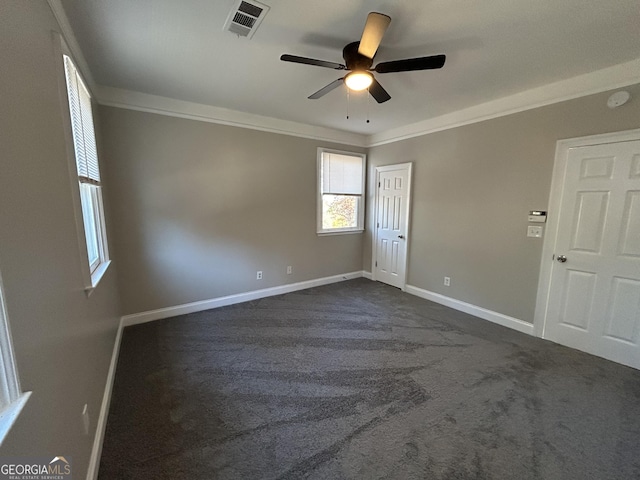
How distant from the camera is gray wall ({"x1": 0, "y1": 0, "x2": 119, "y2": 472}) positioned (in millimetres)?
837

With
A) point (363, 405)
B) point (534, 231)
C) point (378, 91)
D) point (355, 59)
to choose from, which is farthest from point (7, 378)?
point (534, 231)

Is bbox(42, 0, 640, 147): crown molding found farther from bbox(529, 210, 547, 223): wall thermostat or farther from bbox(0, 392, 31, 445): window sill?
bbox(0, 392, 31, 445): window sill

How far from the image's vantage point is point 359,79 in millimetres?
2141

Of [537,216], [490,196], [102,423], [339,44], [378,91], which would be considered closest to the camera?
[102,423]

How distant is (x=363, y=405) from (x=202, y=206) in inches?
115

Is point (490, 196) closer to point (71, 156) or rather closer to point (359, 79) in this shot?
point (359, 79)

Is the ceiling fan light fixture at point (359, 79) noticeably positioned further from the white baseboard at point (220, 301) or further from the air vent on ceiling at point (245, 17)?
the white baseboard at point (220, 301)

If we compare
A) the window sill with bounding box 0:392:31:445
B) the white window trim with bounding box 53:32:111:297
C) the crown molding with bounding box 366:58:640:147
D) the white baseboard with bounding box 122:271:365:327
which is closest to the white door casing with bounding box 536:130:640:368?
the crown molding with bounding box 366:58:640:147

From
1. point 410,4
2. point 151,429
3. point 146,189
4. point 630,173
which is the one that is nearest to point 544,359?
point 630,173

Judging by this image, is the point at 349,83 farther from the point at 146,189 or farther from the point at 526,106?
the point at 146,189

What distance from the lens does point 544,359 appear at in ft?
8.37

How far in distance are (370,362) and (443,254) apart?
83.7 inches

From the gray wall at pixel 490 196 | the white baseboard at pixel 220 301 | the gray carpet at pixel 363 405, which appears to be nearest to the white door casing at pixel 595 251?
the gray wall at pixel 490 196

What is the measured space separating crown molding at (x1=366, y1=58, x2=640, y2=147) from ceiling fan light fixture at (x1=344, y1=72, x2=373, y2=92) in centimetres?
193
